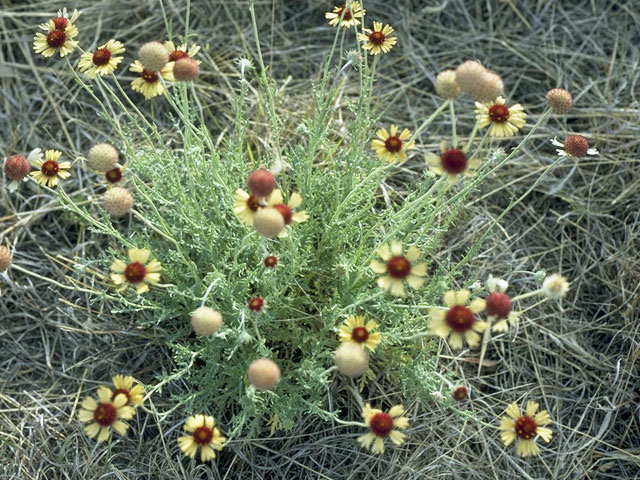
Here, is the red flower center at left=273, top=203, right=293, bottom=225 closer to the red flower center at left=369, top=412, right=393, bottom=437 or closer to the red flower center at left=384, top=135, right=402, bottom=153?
the red flower center at left=384, top=135, right=402, bottom=153

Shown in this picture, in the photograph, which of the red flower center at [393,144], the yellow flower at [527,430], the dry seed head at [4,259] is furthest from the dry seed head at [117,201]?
the yellow flower at [527,430]

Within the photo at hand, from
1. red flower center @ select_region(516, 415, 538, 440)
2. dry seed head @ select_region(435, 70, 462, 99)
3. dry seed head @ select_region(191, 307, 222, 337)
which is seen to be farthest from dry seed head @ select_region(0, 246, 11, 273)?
Answer: red flower center @ select_region(516, 415, 538, 440)

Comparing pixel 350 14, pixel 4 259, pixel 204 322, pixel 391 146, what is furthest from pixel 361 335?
pixel 350 14

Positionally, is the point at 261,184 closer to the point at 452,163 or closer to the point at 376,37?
the point at 452,163

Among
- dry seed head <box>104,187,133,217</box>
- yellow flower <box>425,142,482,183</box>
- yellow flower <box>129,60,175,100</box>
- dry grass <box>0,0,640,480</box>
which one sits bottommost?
dry grass <box>0,0,640,480</box>

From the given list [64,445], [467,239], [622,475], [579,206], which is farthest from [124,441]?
[579,206]

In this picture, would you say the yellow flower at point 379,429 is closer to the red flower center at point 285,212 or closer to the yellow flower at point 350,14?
the red flower center at point 285,212
